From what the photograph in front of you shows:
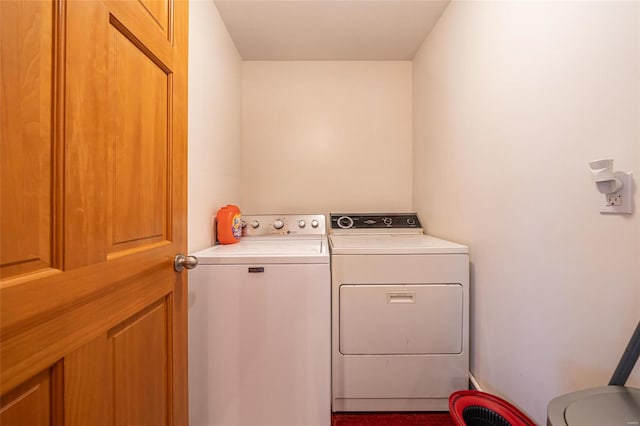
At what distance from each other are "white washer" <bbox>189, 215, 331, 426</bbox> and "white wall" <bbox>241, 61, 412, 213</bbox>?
50.7 inches

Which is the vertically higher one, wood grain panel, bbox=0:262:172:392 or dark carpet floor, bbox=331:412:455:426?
wood grain panel, bbox=0:262:172:392

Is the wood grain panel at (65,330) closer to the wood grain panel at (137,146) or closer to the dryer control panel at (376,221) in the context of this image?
the wood grain panel at (137,146)

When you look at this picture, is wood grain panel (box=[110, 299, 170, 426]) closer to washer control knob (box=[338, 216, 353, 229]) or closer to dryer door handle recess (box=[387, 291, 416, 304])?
dryer door handle recess (box=[387, 291, 416, 304])

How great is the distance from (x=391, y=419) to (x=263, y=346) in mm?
874

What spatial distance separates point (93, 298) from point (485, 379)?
178 cm

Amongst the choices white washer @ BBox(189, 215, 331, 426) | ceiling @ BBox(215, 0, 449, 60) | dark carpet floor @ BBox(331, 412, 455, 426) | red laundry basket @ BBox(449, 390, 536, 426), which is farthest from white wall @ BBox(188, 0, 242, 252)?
red laundry basket @ BBox(449, 390, 536, 426)

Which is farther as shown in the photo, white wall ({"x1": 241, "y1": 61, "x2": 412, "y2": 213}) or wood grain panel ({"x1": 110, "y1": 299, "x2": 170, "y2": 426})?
white wall ({"x1": 241, "y1": 61, "x2": 412, "y2": 213})

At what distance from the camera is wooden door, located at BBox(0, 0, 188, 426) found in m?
0.47

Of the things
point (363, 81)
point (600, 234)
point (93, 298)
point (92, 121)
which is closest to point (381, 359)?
point (600, 234)

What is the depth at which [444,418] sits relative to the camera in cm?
146

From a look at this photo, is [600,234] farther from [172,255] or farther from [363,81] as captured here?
[363,81]

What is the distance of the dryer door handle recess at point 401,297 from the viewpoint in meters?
1.45

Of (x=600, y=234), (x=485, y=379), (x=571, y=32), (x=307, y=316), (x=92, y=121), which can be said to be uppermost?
(x=571, y=32)

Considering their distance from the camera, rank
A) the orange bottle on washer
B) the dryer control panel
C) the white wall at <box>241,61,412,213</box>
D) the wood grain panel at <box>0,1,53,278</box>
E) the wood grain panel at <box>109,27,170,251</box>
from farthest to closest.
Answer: the white wall at <box>241,61,412,213</box> → the dryer control panel → the orange bottle on washer → the wood grain panel at <box>109,27,170,251</box> → the wood grain panel at <box>0,1,53,278</box>
